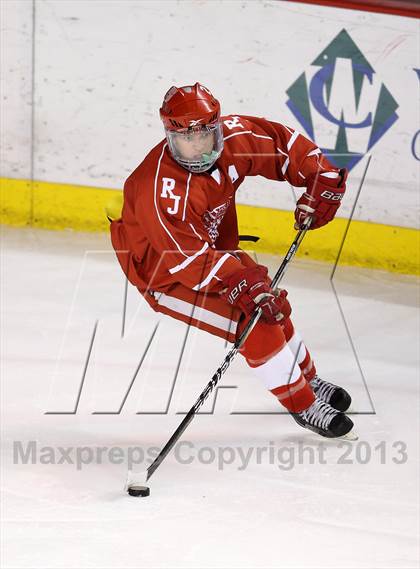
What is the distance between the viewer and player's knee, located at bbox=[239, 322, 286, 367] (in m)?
2.81

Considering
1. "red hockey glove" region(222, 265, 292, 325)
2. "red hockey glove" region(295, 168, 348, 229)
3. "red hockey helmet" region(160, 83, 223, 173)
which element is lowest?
"red hockey glove" region(222, 265, 292, 325)

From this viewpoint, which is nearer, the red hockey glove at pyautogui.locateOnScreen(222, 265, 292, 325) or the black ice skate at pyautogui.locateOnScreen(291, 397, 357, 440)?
the red hockey glove at pyautogui.locateOnScreen(222, 265, 292, 325)

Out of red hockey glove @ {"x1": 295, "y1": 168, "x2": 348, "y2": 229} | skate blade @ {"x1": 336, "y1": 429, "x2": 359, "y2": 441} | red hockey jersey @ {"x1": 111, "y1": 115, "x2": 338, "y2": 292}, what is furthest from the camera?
skate blade @ {"x1": 336, "y1": 429, "x2": 359, "y2": 441}

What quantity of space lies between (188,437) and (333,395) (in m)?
0.47

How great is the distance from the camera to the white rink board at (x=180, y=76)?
4488 mm

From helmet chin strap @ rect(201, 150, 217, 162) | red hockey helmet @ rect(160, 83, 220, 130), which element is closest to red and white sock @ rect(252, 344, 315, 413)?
helmet chin strap @ rect(201, 150, 217, 162)

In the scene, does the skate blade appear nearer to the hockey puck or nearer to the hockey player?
the hockey player

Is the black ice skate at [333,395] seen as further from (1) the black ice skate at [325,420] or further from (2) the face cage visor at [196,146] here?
(2) the face cage visor at [196,146]

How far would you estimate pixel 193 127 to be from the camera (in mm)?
A: 2695

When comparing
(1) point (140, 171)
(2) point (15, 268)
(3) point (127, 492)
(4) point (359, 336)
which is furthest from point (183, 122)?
(2) point (15, 268)

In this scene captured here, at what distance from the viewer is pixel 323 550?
2.45 m

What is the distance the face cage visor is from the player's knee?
0.45m

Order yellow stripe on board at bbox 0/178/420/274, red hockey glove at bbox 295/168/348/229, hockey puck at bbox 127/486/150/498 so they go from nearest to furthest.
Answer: hockey puck at bbox 127/486/150/498, red hockey glove at bbox 295/168/348/229, yellow stripe on board at bbox 0/178/420/274

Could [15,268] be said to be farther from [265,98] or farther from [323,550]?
[323,550]
